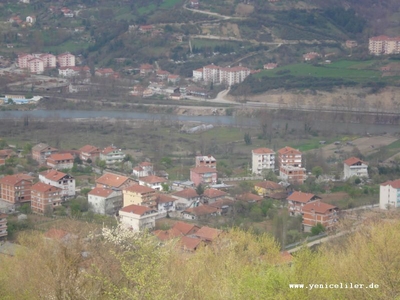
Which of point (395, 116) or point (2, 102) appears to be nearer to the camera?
point (395, 116)

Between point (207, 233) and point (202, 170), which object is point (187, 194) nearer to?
point (202, 170)

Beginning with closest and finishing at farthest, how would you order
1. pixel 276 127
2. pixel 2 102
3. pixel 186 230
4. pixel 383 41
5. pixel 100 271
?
1. pixel 100 271
2. pixel 186 230
3. pixel 276 127
4. pixel 2 102
5. pixel 383 41

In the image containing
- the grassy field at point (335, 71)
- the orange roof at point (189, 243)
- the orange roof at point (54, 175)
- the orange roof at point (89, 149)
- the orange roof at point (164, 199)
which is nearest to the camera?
the orange roof at point (189, 243)

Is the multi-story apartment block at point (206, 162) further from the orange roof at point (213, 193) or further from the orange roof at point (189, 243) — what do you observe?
the orange roof at point (189, 243)

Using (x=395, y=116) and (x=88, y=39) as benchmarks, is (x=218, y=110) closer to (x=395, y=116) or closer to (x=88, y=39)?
(x=395, y=116)

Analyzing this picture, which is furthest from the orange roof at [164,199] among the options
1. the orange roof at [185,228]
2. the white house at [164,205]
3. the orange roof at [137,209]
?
the orange roof at [185,228]

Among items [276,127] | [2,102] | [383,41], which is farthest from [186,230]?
[383,41]
